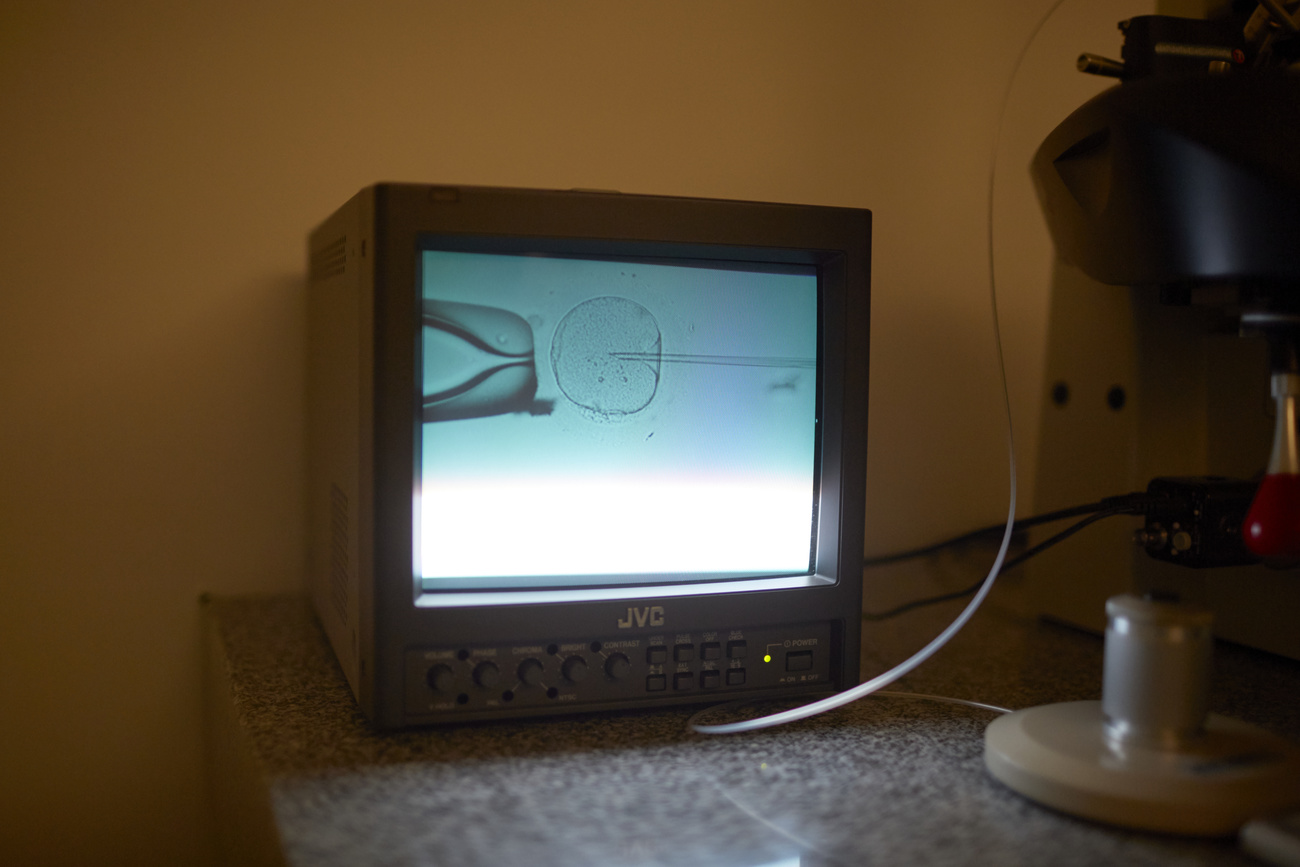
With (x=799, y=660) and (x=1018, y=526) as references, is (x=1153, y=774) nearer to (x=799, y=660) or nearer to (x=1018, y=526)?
(x=799, y=660)

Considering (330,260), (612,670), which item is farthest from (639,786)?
(330,260)

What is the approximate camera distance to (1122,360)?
3.10ft

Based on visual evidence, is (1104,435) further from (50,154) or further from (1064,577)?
(50,154)

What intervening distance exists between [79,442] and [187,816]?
39 centimetres

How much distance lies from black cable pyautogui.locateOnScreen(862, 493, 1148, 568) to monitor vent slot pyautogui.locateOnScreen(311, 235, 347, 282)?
20.1 inches

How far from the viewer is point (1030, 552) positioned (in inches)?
39.2

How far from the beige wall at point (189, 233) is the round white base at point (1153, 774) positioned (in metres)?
0.71

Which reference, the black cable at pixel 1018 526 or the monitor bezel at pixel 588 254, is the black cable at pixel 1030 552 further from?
the monitor bezel at pixel 588 254

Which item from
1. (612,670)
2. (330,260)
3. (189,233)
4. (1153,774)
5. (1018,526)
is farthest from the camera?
(1018,526)

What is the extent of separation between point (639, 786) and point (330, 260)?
491 mm

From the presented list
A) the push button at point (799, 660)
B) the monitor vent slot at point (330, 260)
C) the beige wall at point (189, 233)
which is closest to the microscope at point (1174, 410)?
the push button at point (799, 660)

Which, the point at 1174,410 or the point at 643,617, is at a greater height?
the point at 1174,410

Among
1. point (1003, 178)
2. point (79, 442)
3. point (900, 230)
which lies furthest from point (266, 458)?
point (1003, 178)

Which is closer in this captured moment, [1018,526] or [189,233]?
[189,233]
